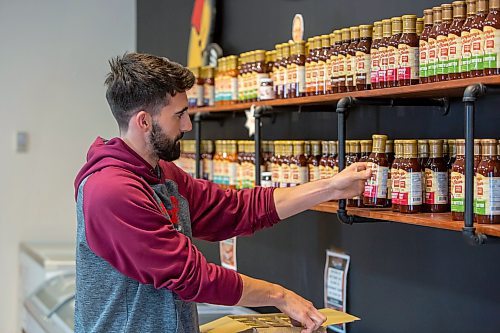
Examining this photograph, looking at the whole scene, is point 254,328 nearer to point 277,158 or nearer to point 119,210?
point 119,210

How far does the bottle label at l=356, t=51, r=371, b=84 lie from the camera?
2664 millimetres

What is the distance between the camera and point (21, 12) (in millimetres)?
5922

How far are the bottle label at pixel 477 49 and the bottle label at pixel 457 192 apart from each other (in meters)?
0.29

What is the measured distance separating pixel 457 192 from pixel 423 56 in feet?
1.33

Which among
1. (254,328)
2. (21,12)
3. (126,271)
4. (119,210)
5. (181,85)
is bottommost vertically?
(254,328)

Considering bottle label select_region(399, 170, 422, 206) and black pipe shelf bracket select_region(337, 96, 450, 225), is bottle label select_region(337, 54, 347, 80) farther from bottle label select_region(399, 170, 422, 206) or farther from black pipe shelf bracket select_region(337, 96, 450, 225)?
bottle label select_region(399, 170, 422, 206)

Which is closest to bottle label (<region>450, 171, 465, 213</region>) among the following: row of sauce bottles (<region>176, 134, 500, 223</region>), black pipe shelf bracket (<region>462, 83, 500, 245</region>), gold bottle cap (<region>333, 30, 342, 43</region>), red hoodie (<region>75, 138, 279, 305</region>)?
row of sauce bottles (<region>176, 134, 500, 223</region>)

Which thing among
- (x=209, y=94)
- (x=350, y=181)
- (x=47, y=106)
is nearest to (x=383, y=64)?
(x=350, y=181)

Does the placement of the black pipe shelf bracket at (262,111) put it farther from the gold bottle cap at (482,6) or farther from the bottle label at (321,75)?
the gold bottle cap at (482,6)

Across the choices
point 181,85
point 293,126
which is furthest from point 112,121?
point 181,85

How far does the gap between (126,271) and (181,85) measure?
1.84 ft

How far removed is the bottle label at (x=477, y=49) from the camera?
216 centimetres

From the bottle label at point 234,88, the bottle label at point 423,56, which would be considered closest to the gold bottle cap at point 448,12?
the bottle label at point 423,56

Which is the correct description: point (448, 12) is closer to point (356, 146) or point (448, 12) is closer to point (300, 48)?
point (356, 146)
